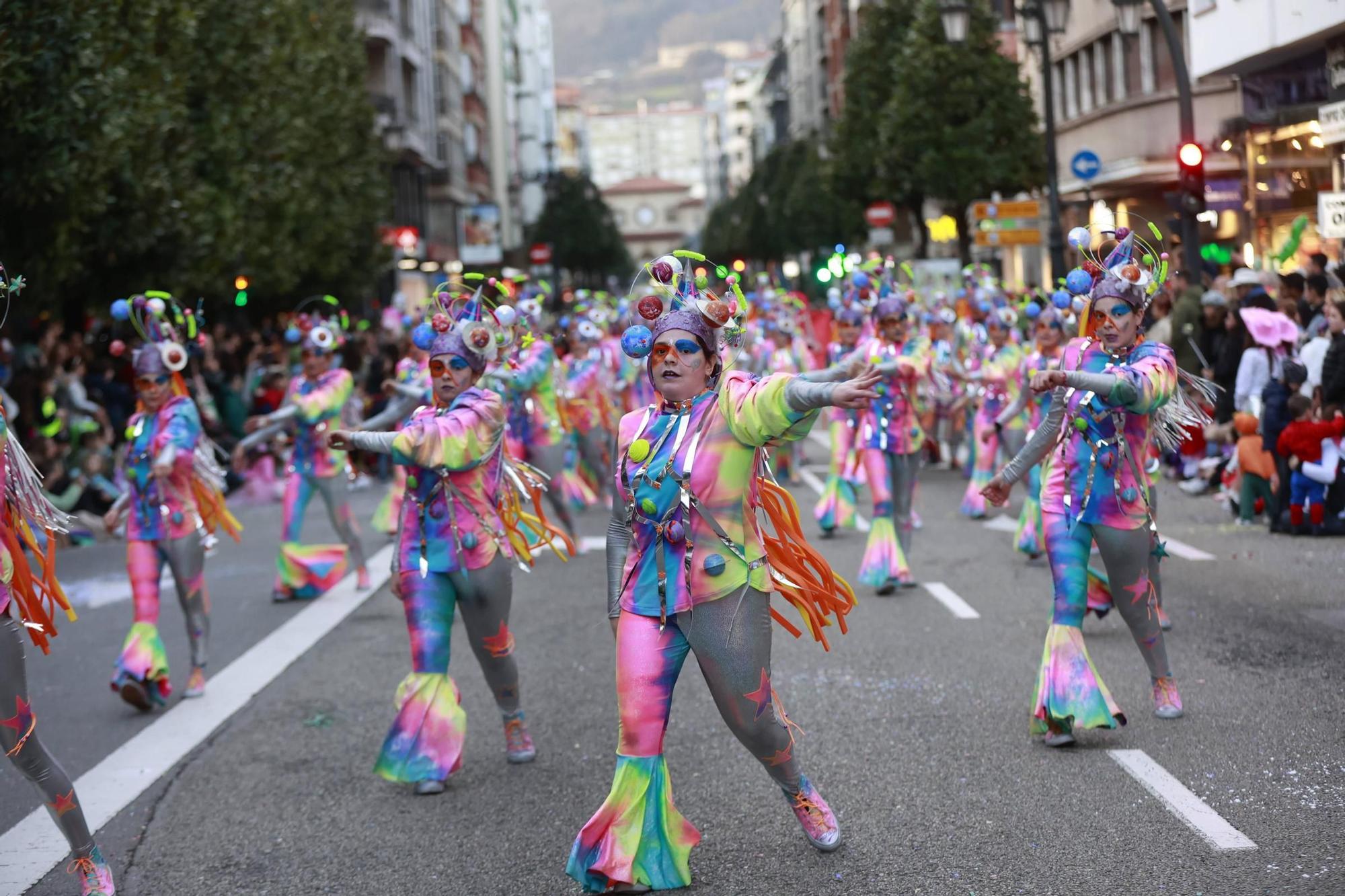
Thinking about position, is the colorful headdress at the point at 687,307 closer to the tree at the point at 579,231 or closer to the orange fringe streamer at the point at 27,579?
the orange fringe streamer at the point at 27,579

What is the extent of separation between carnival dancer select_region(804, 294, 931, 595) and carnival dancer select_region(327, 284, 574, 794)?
4464mm

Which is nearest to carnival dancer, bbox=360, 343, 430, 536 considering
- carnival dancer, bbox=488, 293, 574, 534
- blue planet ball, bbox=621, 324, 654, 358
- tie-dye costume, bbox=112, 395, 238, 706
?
carnival dancer, bbox=488, 293, 574, 534

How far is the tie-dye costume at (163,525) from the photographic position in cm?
870

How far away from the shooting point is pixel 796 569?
5812 mm

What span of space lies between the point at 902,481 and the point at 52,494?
949 cm

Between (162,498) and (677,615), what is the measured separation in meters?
4.59

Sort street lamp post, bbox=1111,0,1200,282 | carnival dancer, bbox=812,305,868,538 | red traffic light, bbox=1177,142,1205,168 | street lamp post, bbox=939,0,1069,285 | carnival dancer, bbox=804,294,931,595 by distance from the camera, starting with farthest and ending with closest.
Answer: street lamp post, bbox=939,0,1069,285 → street lamp post, bbox=1111,0,1200,282 → red traffic light, bbox=1177,142,1205,168 → carnival dancer, bbox=812,305,868,538 → carnival dancer, bbox=804,294,931,595

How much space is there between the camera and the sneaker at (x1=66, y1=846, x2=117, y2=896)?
5551 mm

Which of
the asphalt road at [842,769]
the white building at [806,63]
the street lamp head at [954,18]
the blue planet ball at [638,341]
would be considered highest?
the white building at [806,63]

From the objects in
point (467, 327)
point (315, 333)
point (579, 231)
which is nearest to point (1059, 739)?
point (467, 327)

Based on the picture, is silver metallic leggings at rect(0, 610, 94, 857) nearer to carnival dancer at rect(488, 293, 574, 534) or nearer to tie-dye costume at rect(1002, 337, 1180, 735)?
tie-dye costume at rect(1002, 337, 1180, 735)

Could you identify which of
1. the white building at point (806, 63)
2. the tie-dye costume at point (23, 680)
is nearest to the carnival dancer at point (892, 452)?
the tie-dye costume at point (23, 680)

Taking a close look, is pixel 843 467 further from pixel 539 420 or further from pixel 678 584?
pixel 678 584

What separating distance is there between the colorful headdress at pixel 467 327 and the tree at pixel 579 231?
91708 millimetres
